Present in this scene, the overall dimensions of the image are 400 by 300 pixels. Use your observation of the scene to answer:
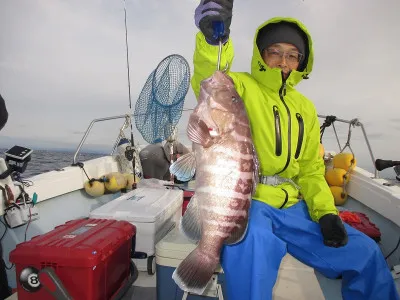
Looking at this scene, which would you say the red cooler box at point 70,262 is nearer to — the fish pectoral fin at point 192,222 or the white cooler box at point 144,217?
the white cooler box at point 144,217

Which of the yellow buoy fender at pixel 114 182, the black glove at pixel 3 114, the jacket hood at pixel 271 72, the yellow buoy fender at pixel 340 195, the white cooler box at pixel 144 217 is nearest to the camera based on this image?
the black glove at pixel 3 114

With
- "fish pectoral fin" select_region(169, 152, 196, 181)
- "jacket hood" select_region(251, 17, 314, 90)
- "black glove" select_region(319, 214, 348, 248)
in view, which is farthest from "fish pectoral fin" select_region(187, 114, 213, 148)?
"black glove" select_region(319, 214, 348, 248)

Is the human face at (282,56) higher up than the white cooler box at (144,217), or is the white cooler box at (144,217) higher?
the human face at (282,56)

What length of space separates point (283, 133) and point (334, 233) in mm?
955

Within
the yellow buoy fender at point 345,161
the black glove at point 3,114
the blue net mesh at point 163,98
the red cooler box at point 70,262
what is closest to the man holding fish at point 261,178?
the red cooler box at point 70,262

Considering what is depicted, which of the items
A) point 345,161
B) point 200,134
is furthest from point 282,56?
point 345,161

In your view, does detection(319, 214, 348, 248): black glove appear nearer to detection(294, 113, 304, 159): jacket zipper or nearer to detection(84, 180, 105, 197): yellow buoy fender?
detection(294, 113, 304, 159): jacket zipper

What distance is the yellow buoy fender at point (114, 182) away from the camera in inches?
215

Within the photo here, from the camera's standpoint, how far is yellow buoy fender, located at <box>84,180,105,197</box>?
17.1ft

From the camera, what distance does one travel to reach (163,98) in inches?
197

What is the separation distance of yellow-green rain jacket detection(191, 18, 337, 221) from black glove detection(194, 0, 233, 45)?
361mm

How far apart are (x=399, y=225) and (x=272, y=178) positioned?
2.04 m

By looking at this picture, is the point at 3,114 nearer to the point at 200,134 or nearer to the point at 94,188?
the point at 200,134

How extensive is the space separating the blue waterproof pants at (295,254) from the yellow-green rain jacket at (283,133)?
6.6 inches
